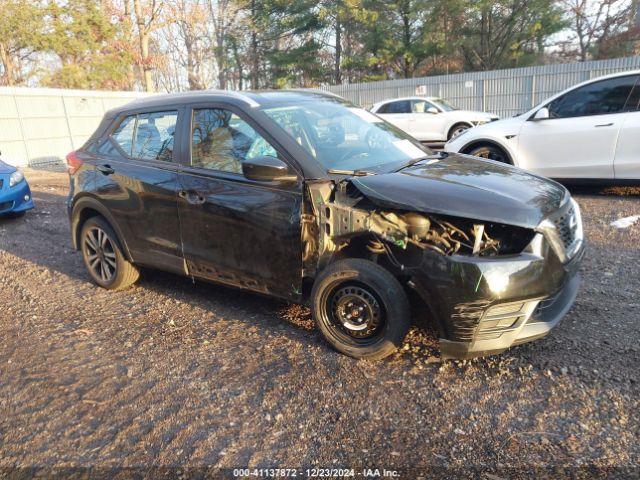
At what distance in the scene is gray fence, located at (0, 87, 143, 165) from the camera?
664 inches

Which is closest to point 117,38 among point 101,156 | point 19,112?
point 19,112

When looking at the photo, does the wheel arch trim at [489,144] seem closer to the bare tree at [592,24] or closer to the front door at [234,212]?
the front door at [234,212]

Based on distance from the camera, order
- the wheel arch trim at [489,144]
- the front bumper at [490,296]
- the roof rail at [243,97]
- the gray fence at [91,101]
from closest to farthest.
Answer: the front bumper at [490,296] → the roof rail at [243,97] → the wheel arch trim at [489,144] → the gray fence at [91,101]

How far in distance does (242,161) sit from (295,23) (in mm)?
28201

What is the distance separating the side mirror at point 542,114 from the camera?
7.23 meters

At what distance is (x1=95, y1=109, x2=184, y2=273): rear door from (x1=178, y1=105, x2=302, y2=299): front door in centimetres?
18

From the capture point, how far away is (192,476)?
7.83 ft

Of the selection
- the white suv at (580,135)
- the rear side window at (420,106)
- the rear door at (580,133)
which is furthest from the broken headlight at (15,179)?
the rear side window at (420,106)

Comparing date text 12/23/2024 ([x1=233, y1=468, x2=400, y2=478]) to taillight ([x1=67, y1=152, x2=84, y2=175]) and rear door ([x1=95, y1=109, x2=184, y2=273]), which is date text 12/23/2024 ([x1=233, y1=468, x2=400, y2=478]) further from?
taillight ([x1=67, y1=152, x2=84, y2=175])

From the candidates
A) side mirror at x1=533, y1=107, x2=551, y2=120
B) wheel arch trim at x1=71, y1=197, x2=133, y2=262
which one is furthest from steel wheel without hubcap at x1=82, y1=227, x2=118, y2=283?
side mirror at x1=533, y1=107, x2=551, y2=120

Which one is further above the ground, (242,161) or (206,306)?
(242,161)

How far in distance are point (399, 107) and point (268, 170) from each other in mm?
13037

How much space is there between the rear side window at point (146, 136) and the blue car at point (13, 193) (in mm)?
4490

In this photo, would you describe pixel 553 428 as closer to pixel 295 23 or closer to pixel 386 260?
pixel 386 260
